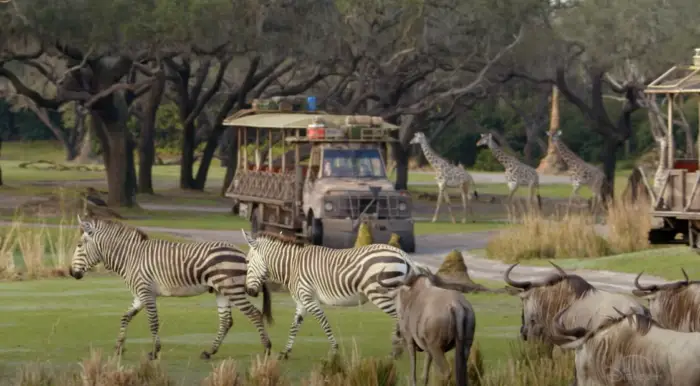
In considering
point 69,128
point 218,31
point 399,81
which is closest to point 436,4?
point 399,81

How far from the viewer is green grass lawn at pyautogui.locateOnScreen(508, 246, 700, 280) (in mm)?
28516

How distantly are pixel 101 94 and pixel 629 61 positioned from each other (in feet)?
68.7

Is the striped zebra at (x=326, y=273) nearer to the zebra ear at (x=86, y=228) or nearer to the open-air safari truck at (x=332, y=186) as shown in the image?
the zebra ear at (x=86, y=228)

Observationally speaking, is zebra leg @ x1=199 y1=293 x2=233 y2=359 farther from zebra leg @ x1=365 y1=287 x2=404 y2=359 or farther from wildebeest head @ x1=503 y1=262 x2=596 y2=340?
wildebeest head @ x1=503 y1=262 x2=596 y2=340

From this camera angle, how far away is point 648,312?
42.8 ft

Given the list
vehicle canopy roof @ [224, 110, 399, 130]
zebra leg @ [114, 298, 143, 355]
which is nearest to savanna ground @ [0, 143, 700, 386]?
zebra leg @ [114, 298, 143, 355]

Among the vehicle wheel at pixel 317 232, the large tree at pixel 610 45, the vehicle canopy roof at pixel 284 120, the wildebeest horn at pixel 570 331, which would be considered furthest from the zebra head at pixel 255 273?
the large tree at pixel 610 45

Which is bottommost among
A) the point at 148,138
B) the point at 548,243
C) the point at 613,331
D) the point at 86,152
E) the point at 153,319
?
the point at 548,243

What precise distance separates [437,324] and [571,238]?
2085 cm

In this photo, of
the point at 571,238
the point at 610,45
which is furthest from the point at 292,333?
the point at 610,45

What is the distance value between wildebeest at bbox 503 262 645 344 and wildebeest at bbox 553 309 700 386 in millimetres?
1336

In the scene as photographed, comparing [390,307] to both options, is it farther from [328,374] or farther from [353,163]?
[353,163]

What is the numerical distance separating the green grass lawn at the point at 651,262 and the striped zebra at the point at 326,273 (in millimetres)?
11411

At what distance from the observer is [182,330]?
66.7 feet
